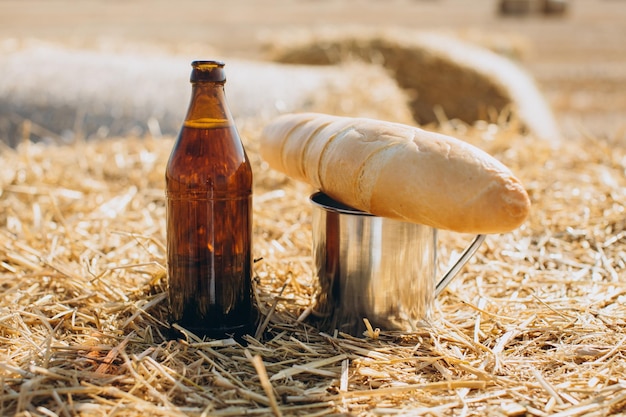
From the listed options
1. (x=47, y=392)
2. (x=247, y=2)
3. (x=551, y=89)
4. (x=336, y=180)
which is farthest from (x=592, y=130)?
(x=247, y=2)

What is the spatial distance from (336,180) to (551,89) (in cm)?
942

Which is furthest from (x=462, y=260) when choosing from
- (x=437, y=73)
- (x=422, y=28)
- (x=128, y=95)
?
(x=422, y=28)

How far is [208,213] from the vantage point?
4.67 feet

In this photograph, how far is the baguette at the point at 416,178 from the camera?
4.17 ft

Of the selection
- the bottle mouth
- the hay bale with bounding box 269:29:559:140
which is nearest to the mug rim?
the bottle mouth

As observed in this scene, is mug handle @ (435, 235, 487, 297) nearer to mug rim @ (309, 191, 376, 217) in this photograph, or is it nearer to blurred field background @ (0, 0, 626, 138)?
mug rim @ (309, 191, 376, 217)

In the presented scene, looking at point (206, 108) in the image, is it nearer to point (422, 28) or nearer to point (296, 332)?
point (296, 332)

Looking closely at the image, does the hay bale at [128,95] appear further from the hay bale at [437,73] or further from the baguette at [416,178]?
the baguette at [416,178]

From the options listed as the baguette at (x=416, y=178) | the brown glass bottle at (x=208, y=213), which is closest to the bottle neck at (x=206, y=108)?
the brown glass bottle at (x=208, y=213)

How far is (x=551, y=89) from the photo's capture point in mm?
10117

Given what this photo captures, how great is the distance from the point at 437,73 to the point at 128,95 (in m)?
2.96

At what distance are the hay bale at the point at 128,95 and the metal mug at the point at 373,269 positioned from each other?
218 centimetres

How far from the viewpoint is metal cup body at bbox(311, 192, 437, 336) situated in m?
1.44

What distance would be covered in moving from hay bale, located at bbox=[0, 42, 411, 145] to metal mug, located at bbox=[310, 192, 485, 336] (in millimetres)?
2184
